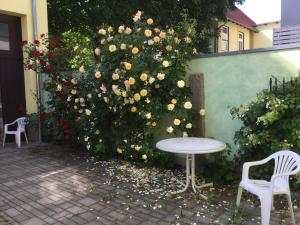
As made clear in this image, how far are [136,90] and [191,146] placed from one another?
4.47ft

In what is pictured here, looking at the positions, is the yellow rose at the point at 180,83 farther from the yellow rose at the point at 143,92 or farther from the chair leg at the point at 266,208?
the chair leg at the point at 266,208

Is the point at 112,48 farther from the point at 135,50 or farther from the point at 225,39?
the point at 225,39

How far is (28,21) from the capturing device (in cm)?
757

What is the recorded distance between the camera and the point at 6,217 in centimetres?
351

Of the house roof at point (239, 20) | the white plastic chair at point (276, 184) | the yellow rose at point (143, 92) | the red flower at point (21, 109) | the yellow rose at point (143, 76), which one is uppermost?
the house roof at point (239, 20)

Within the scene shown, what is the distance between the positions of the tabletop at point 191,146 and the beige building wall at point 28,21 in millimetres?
4841

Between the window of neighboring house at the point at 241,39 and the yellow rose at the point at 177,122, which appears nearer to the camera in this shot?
the yellow rose at the point at 177,122

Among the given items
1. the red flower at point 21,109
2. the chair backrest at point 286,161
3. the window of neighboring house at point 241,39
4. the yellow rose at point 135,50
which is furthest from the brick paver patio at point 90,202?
the window of neighboring house at point 241,39

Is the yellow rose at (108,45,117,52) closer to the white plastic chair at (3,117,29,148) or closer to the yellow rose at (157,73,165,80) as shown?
the yellow rose at (157,73,165,80)

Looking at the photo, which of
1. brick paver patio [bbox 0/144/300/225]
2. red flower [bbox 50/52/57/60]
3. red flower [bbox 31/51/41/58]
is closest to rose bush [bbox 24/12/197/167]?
brick paver patio [bbox 0/144/300/225]

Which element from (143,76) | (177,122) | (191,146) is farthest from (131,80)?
(191,146)

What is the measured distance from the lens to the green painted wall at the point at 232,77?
4.13 metres

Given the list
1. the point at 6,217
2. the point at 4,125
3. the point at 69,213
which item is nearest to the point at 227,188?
the point at 69,213

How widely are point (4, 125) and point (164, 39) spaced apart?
188 inches
